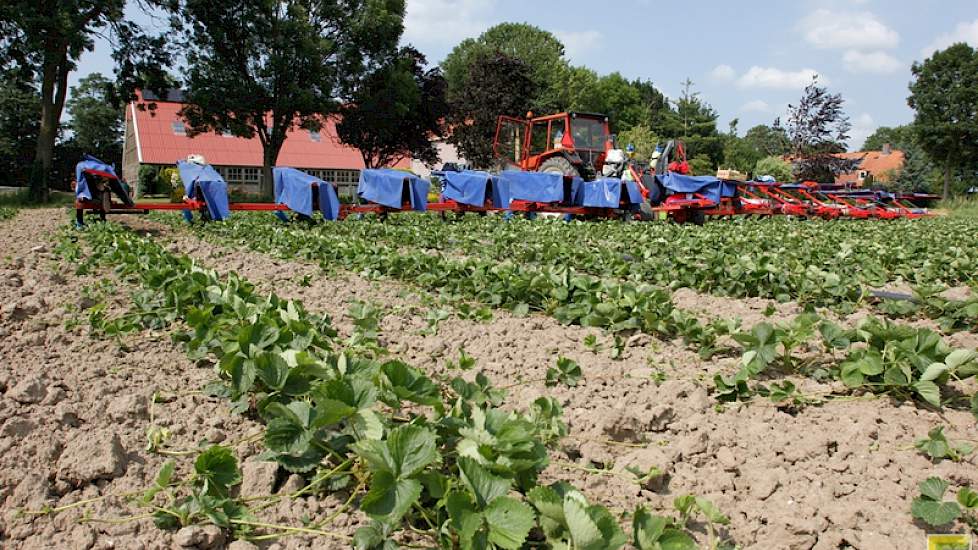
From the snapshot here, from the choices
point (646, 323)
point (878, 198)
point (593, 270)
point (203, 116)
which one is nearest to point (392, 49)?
point (203, 116)

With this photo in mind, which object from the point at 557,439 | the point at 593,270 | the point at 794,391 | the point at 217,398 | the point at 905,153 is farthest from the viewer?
the point at 905,153

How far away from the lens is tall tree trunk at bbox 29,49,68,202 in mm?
22516

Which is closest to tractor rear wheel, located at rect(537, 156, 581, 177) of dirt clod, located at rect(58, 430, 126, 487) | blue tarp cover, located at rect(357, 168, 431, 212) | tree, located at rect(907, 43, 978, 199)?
blue tarp cover, located at rect(357, 168, 431, 212)

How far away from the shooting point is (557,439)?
8.83 ft

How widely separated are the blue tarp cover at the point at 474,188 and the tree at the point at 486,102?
26488 millimetres

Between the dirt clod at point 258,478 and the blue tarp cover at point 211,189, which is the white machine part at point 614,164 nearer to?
the blue tarp cover at point 211,189

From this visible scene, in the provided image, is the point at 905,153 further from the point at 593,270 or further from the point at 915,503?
the point at 915,503

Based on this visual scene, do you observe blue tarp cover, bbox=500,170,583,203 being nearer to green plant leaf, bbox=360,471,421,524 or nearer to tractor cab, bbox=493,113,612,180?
tractor cab, bbox=493,113,612,180

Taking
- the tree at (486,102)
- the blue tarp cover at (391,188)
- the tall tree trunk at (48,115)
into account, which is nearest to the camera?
the blue tarp cover at (391,188)

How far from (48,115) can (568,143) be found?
19.3m

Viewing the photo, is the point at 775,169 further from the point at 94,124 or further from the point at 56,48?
the point at 94,124

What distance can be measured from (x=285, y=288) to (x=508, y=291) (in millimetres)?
2184

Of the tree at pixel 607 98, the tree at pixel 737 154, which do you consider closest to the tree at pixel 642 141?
the tree at pixel 607 98

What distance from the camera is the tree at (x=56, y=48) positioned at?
70.9ft
